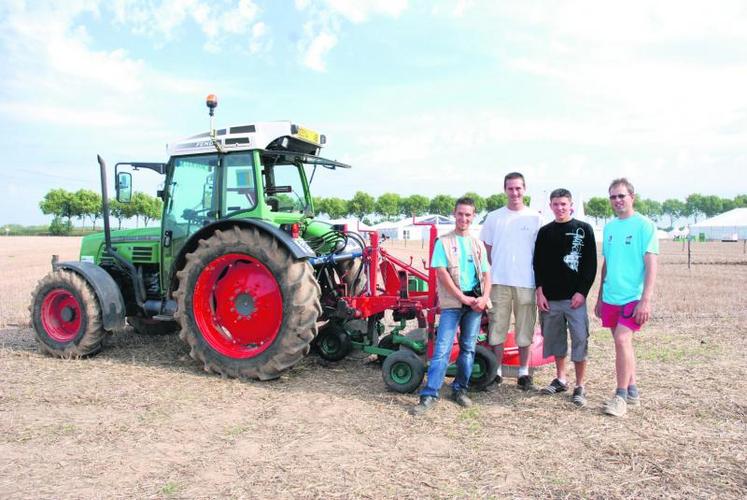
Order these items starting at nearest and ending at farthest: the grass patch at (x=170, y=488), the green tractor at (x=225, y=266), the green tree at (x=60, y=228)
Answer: the grass patch at (x=170, y=488) < the green tractor at (x=225, y=266) < the green tree at (x=60, y=228)

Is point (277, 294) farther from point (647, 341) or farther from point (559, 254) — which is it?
point (647, 341)

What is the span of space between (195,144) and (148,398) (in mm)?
2654

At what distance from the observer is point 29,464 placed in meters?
3.30

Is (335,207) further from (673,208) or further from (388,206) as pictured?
(673,208)

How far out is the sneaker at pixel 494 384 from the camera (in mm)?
4849

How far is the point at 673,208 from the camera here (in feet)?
366

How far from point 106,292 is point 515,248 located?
4.31 m

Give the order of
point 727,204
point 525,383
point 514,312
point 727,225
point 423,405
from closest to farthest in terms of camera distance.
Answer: point 423,405, point 514,312, point 525,383, point 727,225, point 727,204

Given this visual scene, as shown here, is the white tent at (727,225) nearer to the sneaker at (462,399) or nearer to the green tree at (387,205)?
the green tree at (387,205)

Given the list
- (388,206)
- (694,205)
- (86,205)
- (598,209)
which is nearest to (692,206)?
(694,205)

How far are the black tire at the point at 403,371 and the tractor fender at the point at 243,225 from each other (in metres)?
1.22

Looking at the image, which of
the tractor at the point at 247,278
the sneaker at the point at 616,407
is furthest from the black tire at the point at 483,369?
the sneaker at the point at 616,407

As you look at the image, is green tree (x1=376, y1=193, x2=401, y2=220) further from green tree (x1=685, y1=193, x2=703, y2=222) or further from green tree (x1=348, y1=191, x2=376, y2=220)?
green tree (x1=685, y1=193, x2=703, y2=222)

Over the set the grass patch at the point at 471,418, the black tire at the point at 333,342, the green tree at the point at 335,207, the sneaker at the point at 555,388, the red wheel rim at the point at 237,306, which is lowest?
the grass patch at the point at 471,418
